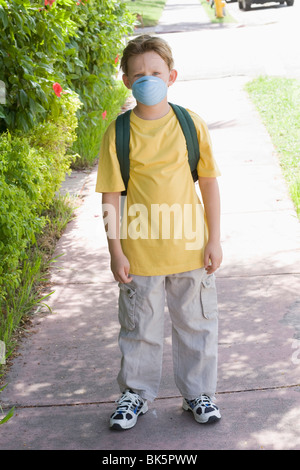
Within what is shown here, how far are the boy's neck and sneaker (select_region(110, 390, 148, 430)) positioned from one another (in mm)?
1210

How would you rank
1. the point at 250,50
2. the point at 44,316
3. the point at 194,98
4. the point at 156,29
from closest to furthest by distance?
the point at 44,316, the point at 194,98, the point at 250,50, the point at 156,29

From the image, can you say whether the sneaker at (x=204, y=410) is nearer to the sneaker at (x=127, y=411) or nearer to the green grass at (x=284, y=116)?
the sneaker at (x=127, y=411)

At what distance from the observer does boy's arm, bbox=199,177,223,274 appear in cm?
306

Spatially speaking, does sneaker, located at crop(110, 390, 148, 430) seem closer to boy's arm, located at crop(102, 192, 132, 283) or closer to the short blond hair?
boy's arm, located at crop(102, 192, 132, 283)

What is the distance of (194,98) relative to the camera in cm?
1053

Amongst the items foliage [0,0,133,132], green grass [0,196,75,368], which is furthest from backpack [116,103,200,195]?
foliage [0,0,133,132]

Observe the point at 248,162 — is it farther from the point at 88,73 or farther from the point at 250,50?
the point at 250,50

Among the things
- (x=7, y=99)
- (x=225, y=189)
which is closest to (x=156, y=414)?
(x=7, y=99)

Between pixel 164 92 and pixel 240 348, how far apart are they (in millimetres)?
1544

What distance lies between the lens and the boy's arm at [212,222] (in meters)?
3.06

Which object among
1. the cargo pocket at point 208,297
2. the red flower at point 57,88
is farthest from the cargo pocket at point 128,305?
the red flower at point 57,88

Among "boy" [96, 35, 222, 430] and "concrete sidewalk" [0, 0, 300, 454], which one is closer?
"boy" [96, 35, 222, 430]

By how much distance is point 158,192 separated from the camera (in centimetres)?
294

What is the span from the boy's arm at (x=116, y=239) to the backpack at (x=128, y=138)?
0.24 ft
